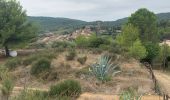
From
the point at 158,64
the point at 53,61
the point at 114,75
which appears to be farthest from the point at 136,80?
the point at 158,64

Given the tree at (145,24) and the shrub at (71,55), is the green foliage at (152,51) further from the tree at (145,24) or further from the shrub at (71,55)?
the shrub at (71,55)

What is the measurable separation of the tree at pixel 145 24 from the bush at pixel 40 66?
40.2 m

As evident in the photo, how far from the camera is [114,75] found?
1328 inches

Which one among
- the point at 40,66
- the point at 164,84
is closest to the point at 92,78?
the point at 40,66

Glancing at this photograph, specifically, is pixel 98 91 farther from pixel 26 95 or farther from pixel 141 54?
pixel 141 54

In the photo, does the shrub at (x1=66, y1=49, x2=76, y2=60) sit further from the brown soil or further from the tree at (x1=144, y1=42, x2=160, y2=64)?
the tree at (x1=144, y1=42, x2=160, y2=64)

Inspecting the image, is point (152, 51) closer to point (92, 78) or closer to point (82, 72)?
point (82, 72)

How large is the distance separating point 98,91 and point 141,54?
2995 cm

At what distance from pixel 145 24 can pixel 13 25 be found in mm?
31887

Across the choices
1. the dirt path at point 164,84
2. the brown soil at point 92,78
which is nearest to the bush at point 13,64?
the brown soil at point 92,78

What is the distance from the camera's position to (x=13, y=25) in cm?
4631

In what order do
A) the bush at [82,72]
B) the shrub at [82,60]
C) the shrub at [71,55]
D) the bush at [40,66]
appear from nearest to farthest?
1. the bush at [82,72]
2. the bush at [40,66]
3. the shrub at [82,60]
4. the shrub at [71,55]

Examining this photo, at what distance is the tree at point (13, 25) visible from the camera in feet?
151

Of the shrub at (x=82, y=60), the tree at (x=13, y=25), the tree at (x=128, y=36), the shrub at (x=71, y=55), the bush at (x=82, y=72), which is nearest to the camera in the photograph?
the bush at (x=82, y=72)
